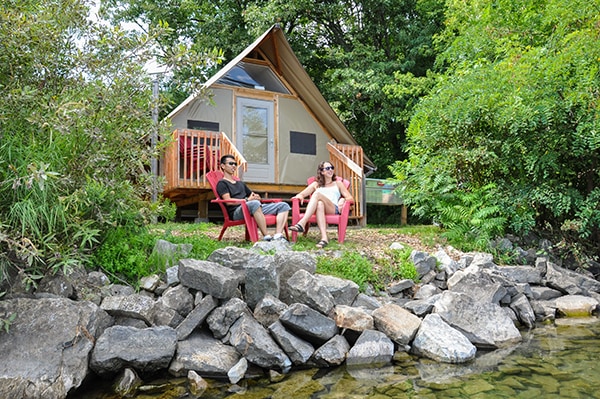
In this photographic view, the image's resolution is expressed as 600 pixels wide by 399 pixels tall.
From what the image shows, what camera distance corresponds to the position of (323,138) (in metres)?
10.2

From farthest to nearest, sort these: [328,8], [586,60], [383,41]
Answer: [383,41] < [328,8] < [586,60]

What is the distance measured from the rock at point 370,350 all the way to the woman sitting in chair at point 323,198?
1844 millimetres

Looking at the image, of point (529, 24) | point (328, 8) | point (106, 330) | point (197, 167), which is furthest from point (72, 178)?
point (328, 8)

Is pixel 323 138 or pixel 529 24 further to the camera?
pixel 323 138

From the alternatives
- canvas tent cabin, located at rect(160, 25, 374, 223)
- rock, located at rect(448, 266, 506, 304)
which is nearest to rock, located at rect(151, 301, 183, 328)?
rock, located at rect(448, 266, 506, 304)

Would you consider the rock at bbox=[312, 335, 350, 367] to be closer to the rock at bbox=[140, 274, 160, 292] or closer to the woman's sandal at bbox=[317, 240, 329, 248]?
the rock at bbox=[140, 274, 160, 292]

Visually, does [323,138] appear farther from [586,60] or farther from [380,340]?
[380,340]

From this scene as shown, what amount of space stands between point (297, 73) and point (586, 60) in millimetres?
5318

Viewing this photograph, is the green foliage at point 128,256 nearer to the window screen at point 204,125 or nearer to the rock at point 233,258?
the rock at point 233,258

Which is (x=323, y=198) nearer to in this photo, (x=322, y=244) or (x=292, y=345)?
(x=322, y=244)

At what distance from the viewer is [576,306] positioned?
516cm

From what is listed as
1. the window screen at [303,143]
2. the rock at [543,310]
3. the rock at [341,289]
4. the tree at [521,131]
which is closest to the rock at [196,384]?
the rock at [341,289]

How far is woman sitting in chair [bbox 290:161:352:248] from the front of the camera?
5613 millimetres

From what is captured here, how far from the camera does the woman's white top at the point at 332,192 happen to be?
6044mm
